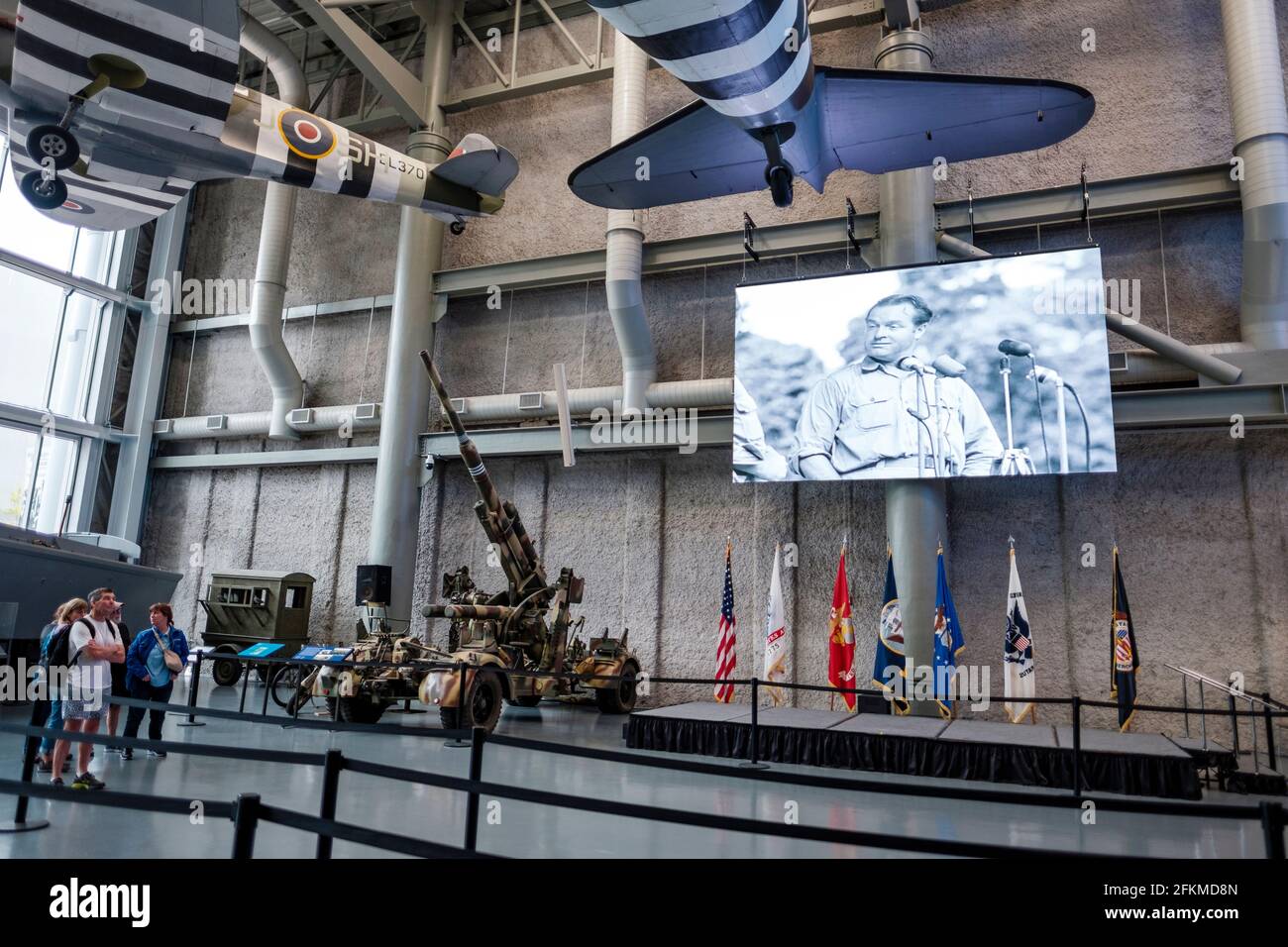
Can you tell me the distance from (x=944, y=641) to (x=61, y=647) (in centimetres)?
809

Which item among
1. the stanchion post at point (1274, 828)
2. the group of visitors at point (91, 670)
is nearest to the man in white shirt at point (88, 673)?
the group of visitors at point (91, 670)

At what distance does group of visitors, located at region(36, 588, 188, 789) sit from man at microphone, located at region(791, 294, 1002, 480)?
23.6ft

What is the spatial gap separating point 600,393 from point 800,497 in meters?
3.35

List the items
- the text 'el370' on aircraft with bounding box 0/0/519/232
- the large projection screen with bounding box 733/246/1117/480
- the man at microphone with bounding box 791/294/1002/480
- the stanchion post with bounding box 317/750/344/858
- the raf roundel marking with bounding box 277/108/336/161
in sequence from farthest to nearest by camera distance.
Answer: the man at microphone with bounding box 791/294/1002/480
the large projection screen with bounding box 733/246/1117/480
the raf roundel marking with bounding box 277/108/336/161
the text 'el370' on aircraft with bounding box 0/0/519/232
the stanchion post with bounding box 317/750/344/858

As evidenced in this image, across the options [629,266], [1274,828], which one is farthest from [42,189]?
[1274,828]

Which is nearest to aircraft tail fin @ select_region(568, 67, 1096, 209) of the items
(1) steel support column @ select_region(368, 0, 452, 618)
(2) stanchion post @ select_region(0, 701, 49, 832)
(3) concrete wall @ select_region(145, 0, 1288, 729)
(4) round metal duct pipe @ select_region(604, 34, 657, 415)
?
(4) round metal duct pipe @ select_region(604, 34, 657, 415)

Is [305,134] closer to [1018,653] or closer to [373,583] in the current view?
[373,583]

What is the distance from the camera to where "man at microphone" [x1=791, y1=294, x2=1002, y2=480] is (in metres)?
9.73

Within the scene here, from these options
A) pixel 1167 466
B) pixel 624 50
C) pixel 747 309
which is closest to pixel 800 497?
pixel 747 309

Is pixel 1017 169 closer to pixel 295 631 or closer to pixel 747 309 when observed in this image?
pixel 747 309

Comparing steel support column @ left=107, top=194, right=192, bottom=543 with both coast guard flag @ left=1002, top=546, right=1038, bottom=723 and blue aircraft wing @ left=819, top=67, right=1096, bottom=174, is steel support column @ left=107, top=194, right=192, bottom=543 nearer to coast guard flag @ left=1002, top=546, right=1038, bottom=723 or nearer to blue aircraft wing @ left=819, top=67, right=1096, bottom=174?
blue aircraft wing @ left=819, top=67, right=1096, bottom=174

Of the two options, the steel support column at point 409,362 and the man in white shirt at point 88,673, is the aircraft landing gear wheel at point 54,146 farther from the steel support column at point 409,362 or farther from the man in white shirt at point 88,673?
the steel support column at point 409,362

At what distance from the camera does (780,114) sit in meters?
5.97

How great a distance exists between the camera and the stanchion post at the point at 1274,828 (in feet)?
7.40
